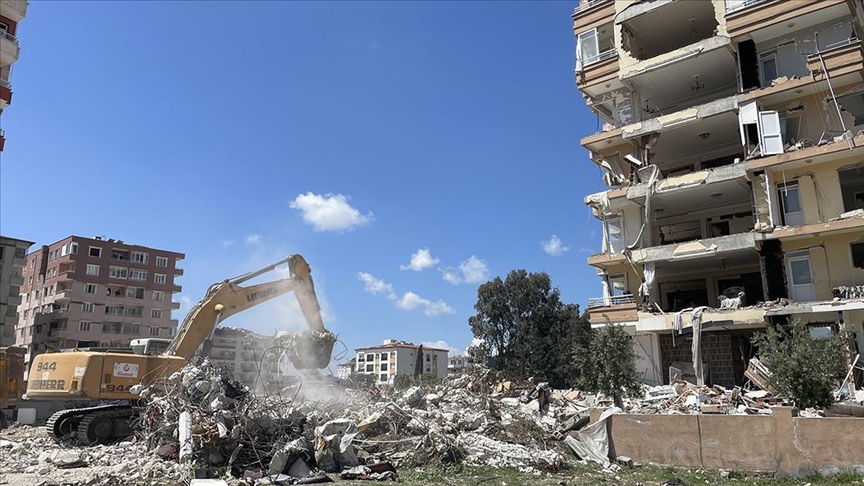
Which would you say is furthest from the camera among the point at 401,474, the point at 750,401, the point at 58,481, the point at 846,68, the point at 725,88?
the point at 725,88

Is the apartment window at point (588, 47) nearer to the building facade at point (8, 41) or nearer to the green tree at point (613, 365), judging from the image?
the green tree at point (613, 365)

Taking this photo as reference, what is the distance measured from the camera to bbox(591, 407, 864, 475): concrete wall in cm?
1277

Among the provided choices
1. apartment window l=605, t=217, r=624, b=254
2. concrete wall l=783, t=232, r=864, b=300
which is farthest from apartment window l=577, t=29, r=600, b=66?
concrete wall l=783, t=232, r=864, b=300

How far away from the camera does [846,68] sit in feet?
74.1

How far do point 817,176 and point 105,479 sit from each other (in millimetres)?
25690

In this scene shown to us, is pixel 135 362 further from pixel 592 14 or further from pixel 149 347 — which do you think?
pixel 592 14

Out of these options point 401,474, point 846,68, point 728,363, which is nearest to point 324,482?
point 401,474

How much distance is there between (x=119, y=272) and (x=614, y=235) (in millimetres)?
56703

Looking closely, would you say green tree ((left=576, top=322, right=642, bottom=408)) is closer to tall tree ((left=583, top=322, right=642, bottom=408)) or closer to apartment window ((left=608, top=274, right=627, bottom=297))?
tall tree ((left=583, top=322, right=642, bottom=408))

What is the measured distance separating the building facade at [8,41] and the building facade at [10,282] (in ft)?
42.7

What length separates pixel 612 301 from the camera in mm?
27781

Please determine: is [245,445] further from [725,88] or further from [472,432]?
[725,88]

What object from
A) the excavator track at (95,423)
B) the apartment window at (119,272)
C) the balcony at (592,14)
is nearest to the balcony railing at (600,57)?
the balcony at (592,14)

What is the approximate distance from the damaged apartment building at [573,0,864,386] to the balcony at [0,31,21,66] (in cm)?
3024
